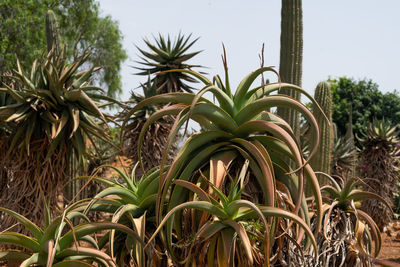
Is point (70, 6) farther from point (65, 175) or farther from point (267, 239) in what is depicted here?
point (267, 239)

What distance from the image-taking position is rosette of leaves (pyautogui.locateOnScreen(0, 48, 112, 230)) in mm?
7086

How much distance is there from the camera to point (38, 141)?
746 cm

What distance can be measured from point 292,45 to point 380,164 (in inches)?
410

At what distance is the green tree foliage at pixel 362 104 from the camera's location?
130 feet

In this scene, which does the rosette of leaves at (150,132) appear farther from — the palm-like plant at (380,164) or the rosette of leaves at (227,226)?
the rosette of leaves at (227,226)

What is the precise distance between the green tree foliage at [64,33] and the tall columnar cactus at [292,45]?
13144 mm

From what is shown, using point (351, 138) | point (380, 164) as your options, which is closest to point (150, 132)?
point (380, 164)

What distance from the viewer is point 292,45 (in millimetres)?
9000

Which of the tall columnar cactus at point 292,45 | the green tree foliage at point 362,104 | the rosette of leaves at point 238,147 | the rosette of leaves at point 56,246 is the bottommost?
the rosette of leaves at point 56,246

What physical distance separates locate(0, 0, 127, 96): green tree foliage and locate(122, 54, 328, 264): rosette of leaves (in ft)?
60.2

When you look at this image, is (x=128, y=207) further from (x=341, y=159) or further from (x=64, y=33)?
(x=64, y=33)

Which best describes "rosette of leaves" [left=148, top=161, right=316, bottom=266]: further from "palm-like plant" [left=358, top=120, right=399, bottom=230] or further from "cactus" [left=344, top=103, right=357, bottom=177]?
"cactus" [left=344, top=103, right=357, bottom=177]

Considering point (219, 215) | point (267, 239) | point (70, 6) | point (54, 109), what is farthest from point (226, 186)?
point (70, 6)

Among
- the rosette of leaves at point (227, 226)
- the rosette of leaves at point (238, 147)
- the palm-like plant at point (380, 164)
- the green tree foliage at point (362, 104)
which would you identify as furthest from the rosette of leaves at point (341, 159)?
the green tree foliage at point (362, 104)
